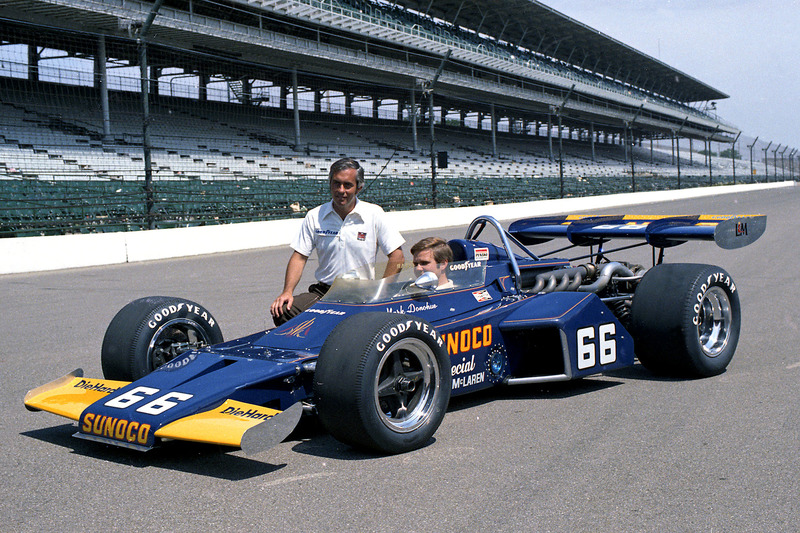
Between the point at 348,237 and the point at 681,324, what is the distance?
2.13m

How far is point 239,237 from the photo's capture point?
1650 centimetres

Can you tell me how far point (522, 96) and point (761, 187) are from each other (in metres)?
22.9

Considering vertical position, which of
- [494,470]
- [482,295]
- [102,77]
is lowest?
[494,470]

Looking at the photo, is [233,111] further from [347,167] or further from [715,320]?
[715,320]

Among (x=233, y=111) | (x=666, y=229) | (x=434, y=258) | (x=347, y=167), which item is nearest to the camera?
(x=434, y=258)

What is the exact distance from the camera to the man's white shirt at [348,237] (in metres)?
5.21

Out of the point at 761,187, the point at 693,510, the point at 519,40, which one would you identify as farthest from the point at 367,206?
the point at 761,187

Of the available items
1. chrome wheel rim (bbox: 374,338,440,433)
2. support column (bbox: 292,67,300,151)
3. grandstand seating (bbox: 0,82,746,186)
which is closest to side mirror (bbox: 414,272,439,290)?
chrome wheel rim (bbox: 374,338,440,433)

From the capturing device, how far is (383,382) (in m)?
3.94

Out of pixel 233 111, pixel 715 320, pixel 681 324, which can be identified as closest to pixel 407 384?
pixel 681 324

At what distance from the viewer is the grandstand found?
15.2 m

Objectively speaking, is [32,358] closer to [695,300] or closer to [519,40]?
[695,300]

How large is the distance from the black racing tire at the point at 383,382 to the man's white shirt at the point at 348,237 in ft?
4.08

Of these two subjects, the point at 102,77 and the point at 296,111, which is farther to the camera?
the point at 296,111
